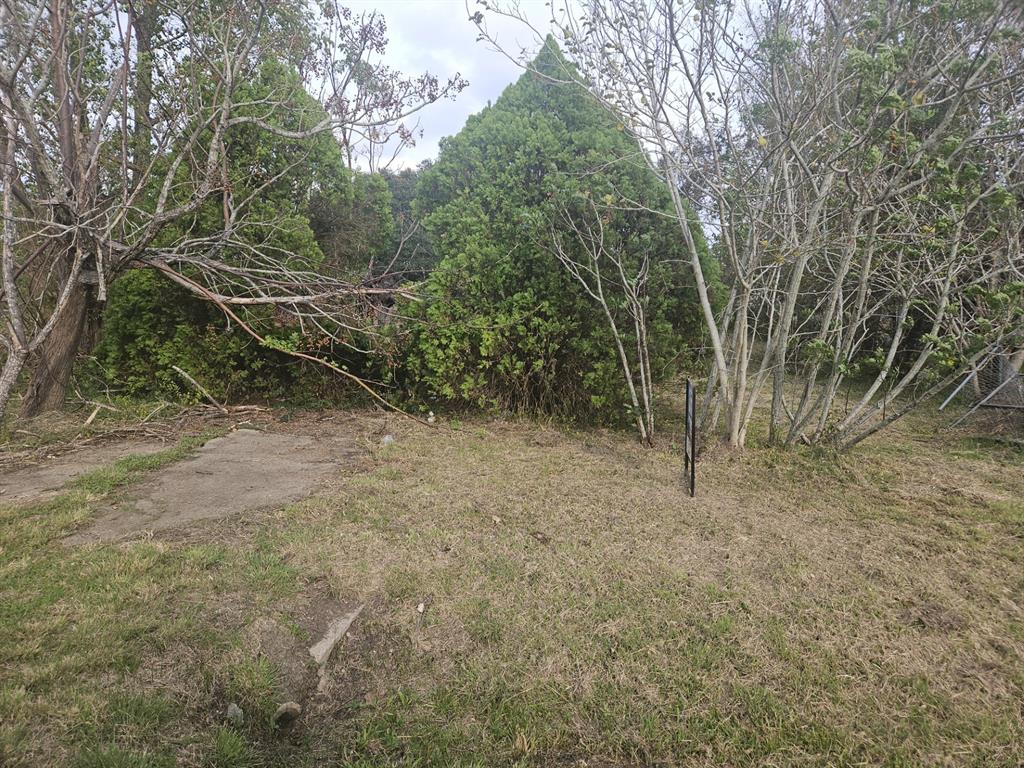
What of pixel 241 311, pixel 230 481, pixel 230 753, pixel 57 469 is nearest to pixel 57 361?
pixel 241 311

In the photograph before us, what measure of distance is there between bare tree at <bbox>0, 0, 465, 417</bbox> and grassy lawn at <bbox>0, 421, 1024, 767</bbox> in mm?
2209

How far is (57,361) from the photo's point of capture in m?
5.14

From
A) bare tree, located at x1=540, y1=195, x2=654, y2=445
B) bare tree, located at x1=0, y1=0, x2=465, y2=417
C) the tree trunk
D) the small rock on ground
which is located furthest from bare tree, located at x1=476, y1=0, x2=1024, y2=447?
the tree trunk

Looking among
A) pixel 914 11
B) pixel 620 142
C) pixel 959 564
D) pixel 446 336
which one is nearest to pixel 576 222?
pixel 620 142

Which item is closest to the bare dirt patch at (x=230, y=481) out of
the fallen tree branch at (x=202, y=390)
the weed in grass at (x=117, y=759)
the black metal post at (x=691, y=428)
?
the fallen tree branch at (x=202, y=390)

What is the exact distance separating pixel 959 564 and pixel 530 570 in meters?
2.26

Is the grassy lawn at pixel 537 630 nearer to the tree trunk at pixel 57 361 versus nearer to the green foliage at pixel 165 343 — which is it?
the green foliage at pixel 165 343

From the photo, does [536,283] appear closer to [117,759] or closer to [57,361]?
[117,759]

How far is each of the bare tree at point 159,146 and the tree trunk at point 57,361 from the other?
13mm

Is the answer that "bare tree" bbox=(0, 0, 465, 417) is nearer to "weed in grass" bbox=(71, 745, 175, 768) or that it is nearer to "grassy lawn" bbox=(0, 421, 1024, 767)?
"grassy lawn" bbox=(0, 421, 1024, 767)

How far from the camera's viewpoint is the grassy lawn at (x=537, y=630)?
1597mm

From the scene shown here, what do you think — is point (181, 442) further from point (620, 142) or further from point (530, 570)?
point (620, 142)

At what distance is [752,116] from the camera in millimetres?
4422

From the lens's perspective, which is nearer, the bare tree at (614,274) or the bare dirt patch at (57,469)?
the bare dirt patch at (57,469)
